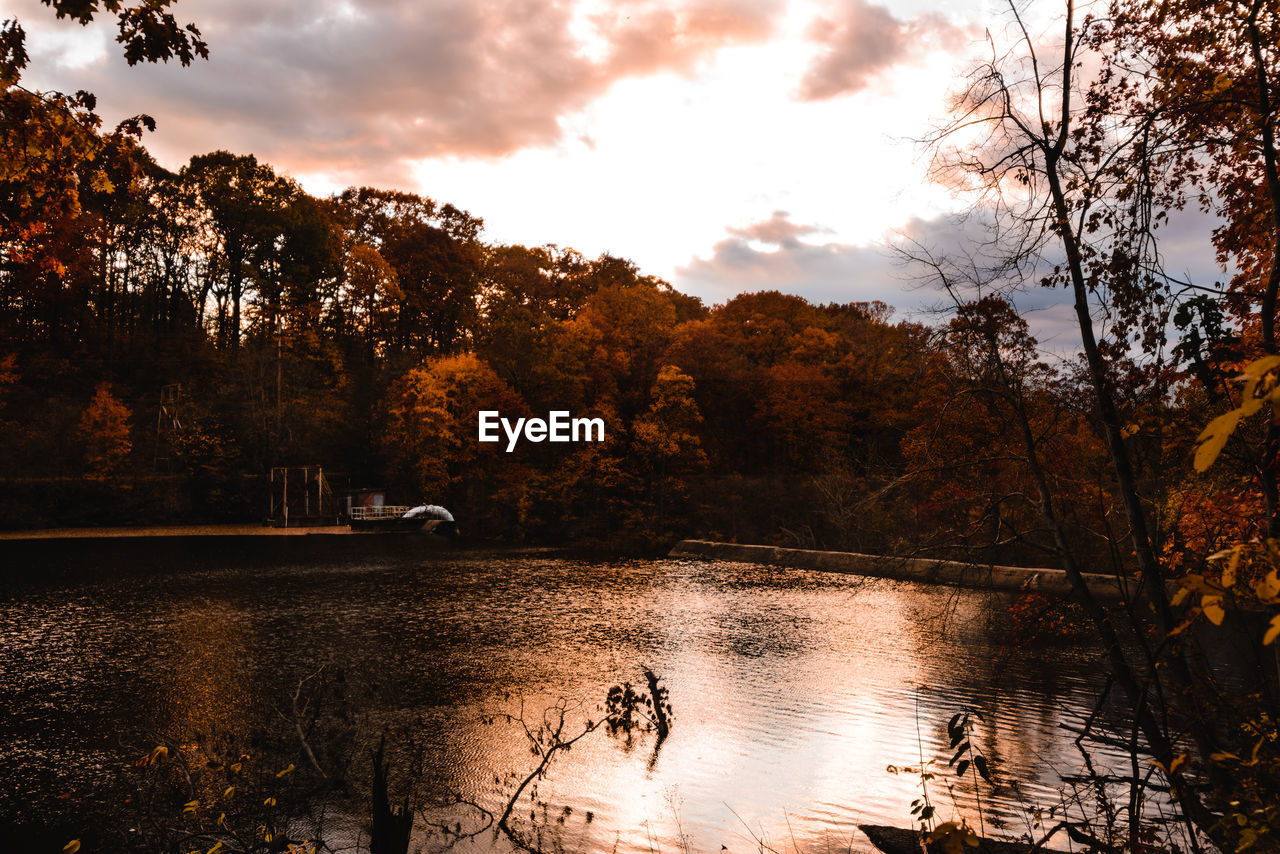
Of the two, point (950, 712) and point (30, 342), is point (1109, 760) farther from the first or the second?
point (30, 342)

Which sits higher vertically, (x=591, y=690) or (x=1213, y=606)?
Answer: (x=1213, y=606)

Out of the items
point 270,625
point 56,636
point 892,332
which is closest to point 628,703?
point 270,625

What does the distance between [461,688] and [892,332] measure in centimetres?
3959

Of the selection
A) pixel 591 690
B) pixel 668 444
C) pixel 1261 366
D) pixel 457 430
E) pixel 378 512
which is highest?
pixel 457 430

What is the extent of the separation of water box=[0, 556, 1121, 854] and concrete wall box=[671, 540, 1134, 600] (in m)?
1.59

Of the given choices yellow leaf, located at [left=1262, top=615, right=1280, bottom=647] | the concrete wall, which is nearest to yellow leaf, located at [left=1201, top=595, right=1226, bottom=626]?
yellow leaf, located at [left=1262, top=615, right=1280, bottom=647]

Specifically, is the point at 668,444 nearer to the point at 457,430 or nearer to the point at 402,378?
the point at 457,430

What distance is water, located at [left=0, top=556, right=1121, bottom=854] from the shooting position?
780 cm

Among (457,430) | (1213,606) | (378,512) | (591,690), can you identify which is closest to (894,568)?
(591,690)

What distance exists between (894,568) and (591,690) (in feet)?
43.8

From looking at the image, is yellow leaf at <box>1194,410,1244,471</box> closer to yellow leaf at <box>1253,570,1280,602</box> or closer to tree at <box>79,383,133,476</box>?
yellow leaf at <box>1253,570,1280,602</box>

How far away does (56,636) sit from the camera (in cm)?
1554

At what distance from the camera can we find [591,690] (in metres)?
11.8

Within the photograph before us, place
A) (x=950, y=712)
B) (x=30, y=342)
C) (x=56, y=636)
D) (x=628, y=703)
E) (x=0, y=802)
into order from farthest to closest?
(x=30, y=342) → (x=56, y=636) → (x=950, y=712) → (x=628, y=703) → (x=0, y=802)
